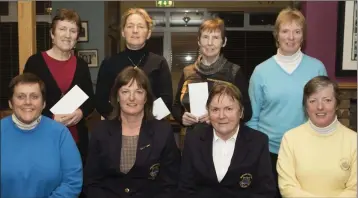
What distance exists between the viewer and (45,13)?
14.6 feet

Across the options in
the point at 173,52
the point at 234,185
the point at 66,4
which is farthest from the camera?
the point at 173,52

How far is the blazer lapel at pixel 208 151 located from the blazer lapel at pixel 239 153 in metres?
0.07

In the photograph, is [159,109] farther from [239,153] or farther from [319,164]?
[319,164]

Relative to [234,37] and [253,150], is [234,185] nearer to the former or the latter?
[253,150]

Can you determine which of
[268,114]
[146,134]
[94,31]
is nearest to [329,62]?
[268,114]

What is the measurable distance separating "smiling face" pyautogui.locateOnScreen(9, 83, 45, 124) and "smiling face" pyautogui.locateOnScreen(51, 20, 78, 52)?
0.49 meters

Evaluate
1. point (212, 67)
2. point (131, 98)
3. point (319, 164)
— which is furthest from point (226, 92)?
point (319, 164)

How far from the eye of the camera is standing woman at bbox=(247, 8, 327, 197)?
2.71 meters

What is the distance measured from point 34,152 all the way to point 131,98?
60 cm

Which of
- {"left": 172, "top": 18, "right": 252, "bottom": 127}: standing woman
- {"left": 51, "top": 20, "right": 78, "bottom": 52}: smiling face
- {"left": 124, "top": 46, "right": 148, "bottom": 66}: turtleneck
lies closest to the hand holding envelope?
{"left": 51, "top": 20, "right": 78, "bottom": 52}: smiling face

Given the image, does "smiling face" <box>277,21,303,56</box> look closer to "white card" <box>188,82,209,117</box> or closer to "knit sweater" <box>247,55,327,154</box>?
"knit sweater" <box>247,55,327,154</box>

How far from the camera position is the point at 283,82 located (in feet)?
8.97

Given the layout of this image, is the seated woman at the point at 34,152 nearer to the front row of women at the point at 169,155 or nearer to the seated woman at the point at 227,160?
the front row of women at the point at 169,155

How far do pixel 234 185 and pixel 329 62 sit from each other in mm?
2108
